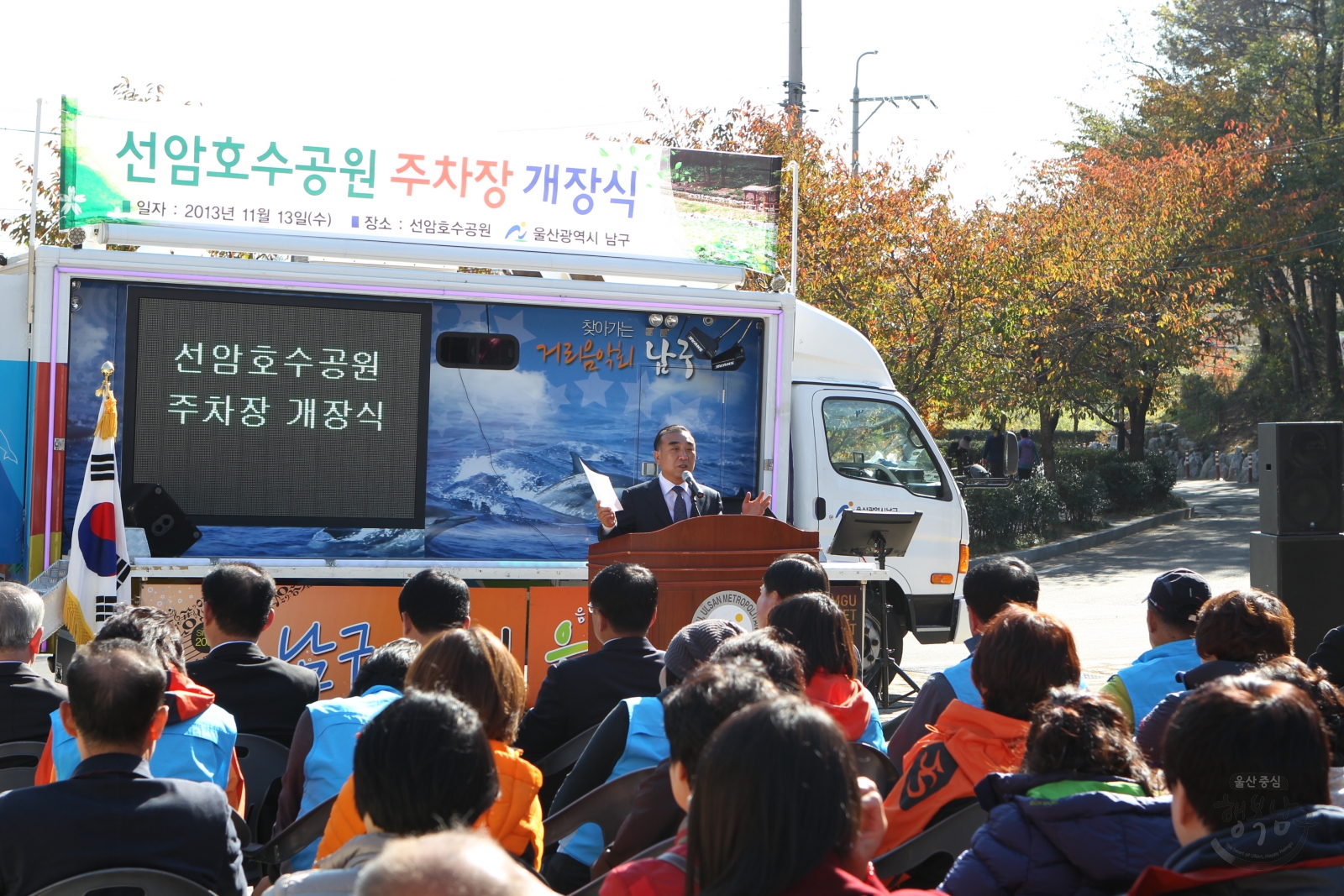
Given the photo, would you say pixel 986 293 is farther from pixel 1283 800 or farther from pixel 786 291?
pixel 1283 800

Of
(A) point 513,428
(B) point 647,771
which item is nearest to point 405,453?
(A) point 513,428

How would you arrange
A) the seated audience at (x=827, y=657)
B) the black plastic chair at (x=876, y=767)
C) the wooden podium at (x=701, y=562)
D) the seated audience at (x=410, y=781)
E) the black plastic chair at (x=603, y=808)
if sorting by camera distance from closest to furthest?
1. the seated audience at (x=410, y=781)
2. the black plastic chair at (x=603, y=808)
3. the black plastic chair at (x=876, y=767)
4. the seated audience at (x=827, y=657)
5. the wooden podium at (x=701, y=562)

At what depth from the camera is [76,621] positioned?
20.9ft

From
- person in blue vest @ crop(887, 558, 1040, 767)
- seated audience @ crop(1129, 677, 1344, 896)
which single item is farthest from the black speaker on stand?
seated audience @ crop(1129, 677, 1344, 896)

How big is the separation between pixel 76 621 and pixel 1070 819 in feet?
18.0

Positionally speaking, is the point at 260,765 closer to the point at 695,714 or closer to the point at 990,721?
the point at 695,714

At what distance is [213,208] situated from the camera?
24.0 feet

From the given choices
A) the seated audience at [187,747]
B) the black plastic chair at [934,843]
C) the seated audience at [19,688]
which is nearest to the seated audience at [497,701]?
the seated audience at [187,747]

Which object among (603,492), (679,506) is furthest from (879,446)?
(603,492)

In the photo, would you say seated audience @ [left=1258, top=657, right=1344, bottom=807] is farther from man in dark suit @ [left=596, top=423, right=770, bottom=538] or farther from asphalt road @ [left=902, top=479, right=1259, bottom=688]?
man in dark suit @ [left=596, top=423, right=770, bottom=538]

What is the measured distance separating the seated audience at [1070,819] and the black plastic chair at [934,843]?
56 centimetres

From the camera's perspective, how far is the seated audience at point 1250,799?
7.18 ft

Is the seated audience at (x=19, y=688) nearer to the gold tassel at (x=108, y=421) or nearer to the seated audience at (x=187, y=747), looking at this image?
the seated audience at (x=187, y=747)

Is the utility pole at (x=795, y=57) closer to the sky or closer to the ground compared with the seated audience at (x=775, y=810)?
closer to the sky
